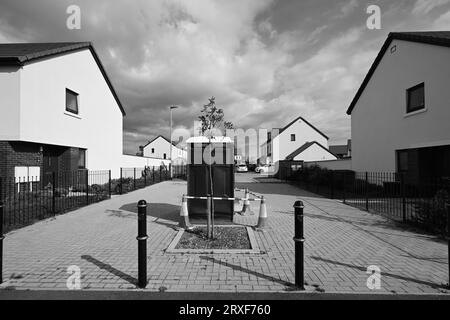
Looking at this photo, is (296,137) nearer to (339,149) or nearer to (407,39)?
(339,149)

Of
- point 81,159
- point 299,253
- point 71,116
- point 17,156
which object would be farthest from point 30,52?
point 299,253

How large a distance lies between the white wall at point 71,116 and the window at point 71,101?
245 millimetres

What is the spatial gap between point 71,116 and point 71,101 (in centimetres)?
99

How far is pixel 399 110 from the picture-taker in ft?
47.3

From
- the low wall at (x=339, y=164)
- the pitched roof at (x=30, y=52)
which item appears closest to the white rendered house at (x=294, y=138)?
the low wall at (x=339, y=164)

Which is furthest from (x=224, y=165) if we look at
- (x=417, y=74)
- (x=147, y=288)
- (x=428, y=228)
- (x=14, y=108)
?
(x=417, y=74)

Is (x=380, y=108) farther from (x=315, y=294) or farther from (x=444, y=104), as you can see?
(x=315, y=294)

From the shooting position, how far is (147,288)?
3539mm

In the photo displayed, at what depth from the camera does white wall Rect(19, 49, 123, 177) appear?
11570 mm

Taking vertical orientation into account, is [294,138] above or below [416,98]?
above
